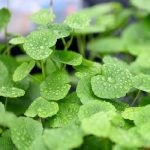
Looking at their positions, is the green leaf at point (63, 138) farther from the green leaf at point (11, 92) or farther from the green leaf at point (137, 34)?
the green leaf at point (137, 34)

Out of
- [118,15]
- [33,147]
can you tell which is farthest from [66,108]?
[118,15]

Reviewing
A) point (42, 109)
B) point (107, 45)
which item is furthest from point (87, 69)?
point (107, 45)

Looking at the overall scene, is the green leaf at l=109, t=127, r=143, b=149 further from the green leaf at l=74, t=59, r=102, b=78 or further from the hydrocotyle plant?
the green leaf at l=74, t=59, r=102, b=78

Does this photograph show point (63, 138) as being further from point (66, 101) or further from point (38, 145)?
point (66, 101)

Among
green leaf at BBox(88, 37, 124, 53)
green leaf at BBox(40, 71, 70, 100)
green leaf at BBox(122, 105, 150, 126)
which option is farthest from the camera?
green leaf at BBox(88, 37, 124, 53)

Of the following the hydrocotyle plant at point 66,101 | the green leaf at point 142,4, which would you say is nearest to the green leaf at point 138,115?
the hydrocotyle plant at point 66,101

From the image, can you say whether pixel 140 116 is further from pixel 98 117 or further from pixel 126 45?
pixel 126 45

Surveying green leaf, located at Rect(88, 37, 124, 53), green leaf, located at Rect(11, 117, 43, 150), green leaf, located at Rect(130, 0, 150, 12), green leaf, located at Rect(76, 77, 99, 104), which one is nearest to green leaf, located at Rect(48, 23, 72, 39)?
green leaf, located at Rect(76, 77, 99, 104)
